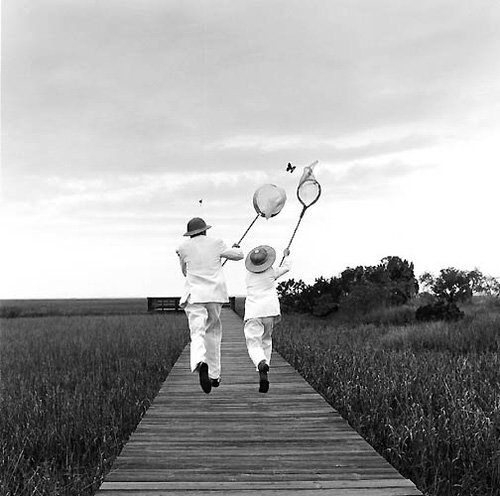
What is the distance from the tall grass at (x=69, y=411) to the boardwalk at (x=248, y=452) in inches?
18.2

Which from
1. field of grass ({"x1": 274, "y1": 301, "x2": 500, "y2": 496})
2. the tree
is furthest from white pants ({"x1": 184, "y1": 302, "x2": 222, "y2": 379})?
the tree

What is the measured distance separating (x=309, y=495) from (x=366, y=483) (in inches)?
16.8

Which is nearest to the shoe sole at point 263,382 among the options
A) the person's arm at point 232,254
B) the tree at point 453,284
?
the person's arm at point 232,254

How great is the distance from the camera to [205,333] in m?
6.82

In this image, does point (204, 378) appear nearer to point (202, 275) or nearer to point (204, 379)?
point (204, 379)

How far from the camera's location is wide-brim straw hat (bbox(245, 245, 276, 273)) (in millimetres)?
6961

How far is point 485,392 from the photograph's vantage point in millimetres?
7410

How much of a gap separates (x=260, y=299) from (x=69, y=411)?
2.55 metres

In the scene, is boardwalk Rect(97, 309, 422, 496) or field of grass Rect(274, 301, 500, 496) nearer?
boardwalk Rect(97, 309, 422, 496)

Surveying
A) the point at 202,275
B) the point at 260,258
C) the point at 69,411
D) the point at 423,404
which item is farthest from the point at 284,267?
the point at 69,411

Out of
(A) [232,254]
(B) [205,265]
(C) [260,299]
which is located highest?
(A) [232,254]

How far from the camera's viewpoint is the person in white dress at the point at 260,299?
22.4 ft

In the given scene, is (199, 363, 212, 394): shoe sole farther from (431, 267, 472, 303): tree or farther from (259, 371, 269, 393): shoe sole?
(431, 267, 472, 303): tree

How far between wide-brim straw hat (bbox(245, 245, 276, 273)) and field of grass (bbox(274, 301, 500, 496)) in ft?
5.95
